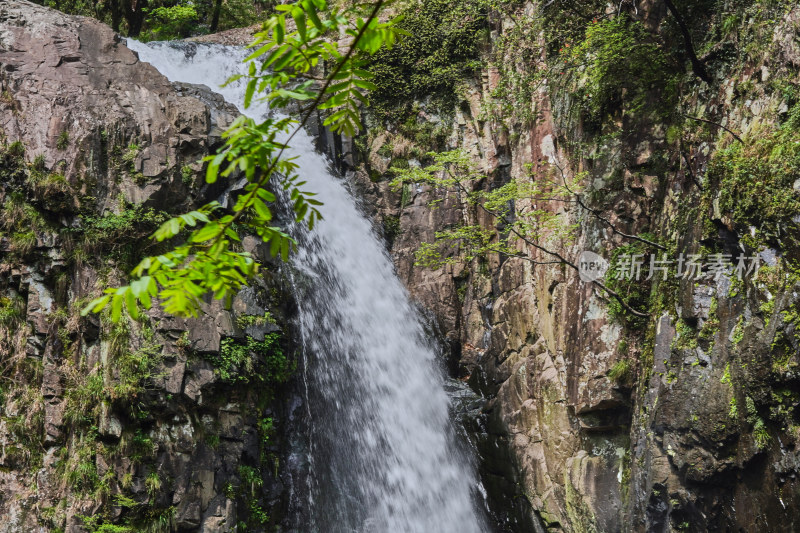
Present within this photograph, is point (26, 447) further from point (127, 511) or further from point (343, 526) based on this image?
point (343, 526)

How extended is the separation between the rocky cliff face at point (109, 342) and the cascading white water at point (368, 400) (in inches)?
27.6

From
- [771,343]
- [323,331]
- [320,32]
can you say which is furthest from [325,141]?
[320,32]

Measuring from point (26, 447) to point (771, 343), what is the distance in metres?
7.40

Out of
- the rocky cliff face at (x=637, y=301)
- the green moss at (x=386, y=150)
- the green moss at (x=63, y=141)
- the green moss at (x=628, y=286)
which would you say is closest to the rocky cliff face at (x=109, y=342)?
the green moss at (x=63, y=141)

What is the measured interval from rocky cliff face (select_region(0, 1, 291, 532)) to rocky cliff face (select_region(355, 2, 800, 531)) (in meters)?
3.58

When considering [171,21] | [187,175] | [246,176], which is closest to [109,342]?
[187,175]

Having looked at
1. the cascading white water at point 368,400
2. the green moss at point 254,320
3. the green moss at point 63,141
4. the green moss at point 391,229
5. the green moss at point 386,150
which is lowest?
the cascading white water at point 368,400

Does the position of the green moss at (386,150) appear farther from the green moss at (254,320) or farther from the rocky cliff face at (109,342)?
the green moss at (254,320)

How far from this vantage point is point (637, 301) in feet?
21.6

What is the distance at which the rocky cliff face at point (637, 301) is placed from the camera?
4477mm

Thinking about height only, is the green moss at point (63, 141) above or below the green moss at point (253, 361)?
above

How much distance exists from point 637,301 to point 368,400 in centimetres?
402

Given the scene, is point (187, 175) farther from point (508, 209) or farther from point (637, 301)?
point (637, 301)

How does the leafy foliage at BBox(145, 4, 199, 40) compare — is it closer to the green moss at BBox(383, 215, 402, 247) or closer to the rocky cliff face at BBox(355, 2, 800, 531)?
the rocky cliff face at BBox(355, 2, 800, 531)
